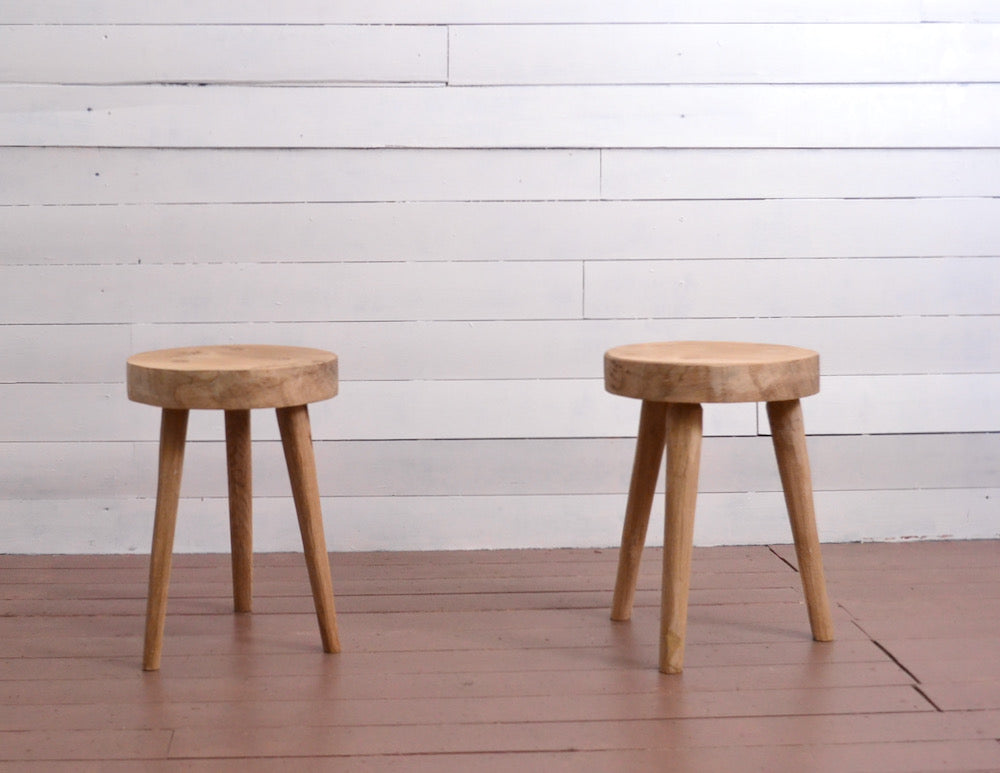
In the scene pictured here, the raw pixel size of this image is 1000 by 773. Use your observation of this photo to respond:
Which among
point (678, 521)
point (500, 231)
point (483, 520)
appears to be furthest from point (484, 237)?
point (678, 521)

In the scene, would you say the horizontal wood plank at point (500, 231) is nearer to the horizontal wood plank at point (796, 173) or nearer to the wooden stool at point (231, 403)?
the horizontal wood plank at point (796, 173)

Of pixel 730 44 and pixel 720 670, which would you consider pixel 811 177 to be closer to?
pixel 730 44

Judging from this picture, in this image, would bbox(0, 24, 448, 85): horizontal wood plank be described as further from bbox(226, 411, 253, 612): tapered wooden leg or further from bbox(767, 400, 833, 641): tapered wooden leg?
bbox(767, 400, 833, 641): tapered wooden leg

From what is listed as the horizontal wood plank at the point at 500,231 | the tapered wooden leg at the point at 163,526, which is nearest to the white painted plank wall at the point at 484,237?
the horizontal wood plank at the point at 500,231

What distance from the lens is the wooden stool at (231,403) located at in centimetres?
158

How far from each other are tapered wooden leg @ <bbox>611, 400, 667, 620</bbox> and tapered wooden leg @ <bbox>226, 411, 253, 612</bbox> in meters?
0.62

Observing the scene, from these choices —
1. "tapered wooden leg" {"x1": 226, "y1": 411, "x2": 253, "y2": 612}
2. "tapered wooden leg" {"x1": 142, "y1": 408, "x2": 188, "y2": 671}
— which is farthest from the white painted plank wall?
"tapered wooden leg" {"x1": 142, "y1": 408, "x2": 188, "y2": 671}

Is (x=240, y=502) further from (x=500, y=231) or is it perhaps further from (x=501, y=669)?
(x=500, y=231)

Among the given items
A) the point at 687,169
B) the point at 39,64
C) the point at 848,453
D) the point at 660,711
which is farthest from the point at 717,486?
the point at 39,64

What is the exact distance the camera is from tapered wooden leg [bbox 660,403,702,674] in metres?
1.63

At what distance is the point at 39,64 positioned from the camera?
213cm

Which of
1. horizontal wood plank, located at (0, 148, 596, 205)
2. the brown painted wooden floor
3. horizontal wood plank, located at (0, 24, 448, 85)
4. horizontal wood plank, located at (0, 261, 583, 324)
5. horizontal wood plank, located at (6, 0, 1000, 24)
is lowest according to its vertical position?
the brown painted wooden floor

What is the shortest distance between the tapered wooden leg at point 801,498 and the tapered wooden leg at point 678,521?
157 millimetres

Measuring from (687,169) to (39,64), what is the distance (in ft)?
4.10
